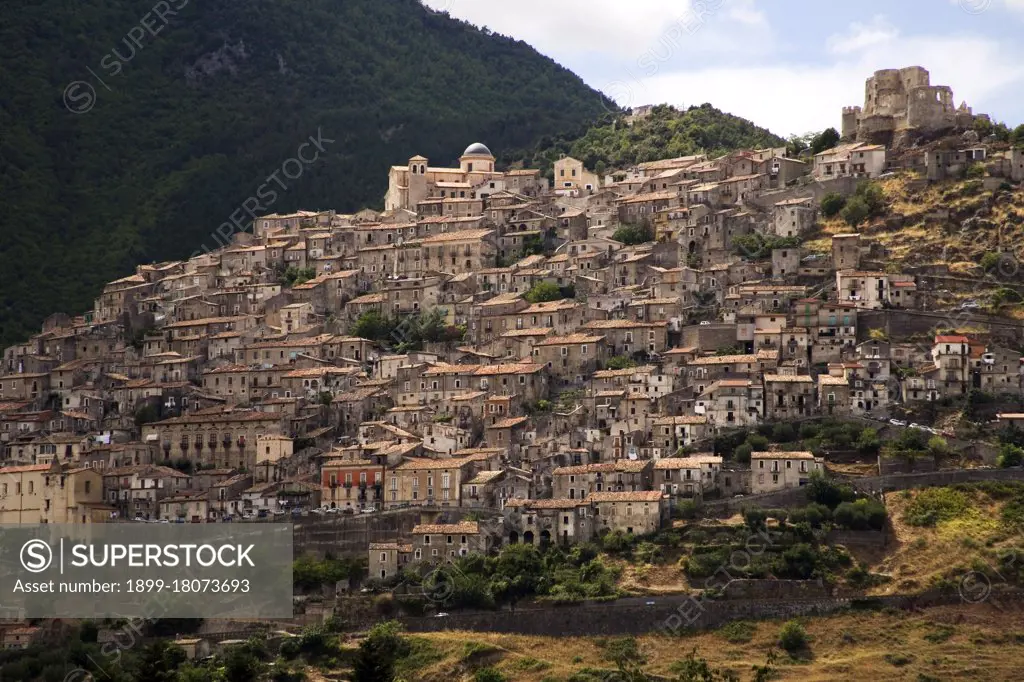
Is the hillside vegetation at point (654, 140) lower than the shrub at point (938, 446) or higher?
higher

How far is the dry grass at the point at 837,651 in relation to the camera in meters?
61.6

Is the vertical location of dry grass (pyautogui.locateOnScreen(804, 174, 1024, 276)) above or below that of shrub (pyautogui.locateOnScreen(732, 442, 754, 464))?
above

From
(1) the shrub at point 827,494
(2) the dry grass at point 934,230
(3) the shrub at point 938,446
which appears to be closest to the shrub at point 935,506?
(1) the shrub at point 827,494

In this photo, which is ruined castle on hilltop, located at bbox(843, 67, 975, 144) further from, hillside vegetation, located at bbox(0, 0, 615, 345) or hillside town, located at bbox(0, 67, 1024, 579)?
hillside vegetation, located at bbox(0, 0, 615, 345)

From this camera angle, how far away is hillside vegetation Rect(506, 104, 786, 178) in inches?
4382

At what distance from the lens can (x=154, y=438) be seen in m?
81.2

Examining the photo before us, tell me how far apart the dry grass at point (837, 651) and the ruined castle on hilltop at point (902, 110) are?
3441 centimetres

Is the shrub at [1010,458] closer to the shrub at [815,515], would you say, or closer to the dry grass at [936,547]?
the dry grass at [936,547]

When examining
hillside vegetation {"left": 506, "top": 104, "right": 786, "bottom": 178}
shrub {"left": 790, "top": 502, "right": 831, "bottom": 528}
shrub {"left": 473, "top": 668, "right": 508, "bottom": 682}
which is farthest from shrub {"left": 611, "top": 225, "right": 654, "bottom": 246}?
shrub {"left": 473, "top": 668, "right": 508, "bottom": 682}

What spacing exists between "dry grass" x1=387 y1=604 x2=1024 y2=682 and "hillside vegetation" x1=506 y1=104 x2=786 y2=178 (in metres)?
45.9

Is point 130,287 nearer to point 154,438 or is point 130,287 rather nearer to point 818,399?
point 154,438

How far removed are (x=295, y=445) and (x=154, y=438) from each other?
6.14m

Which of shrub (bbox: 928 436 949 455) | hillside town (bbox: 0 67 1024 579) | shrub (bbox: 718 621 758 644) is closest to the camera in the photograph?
shrub (bbox: 718 621 758 644)

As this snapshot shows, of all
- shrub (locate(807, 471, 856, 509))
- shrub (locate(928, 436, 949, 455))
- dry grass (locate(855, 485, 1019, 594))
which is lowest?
dry grass (locate(855, 485, 1019, 594))
